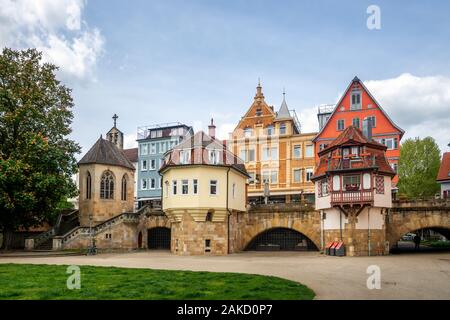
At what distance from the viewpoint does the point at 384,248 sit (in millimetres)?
38875

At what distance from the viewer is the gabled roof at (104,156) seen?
5162 cm

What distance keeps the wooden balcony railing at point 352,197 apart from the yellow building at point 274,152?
17843 millimetres

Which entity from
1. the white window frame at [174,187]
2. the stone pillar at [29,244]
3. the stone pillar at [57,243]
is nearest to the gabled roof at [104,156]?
the stone pillar at [29,244]

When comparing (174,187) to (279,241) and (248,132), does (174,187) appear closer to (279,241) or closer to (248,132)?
(279,241)

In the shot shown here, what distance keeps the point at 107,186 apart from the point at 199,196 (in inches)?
620

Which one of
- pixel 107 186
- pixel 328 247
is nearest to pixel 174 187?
pixel 107 186

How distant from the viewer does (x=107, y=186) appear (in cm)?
5228

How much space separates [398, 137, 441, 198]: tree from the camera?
6438cm

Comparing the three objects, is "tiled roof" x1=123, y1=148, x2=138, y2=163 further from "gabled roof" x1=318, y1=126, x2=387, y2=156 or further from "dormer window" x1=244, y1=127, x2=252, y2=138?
"gabled roof" x1=318, y1=126, x2=387, y2=156

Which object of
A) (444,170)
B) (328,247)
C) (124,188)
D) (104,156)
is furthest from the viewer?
(444,170)

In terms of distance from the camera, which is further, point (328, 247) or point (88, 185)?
point (88, 185)

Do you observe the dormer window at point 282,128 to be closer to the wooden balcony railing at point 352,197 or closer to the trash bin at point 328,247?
the wooden balcony railing at point 352,197
